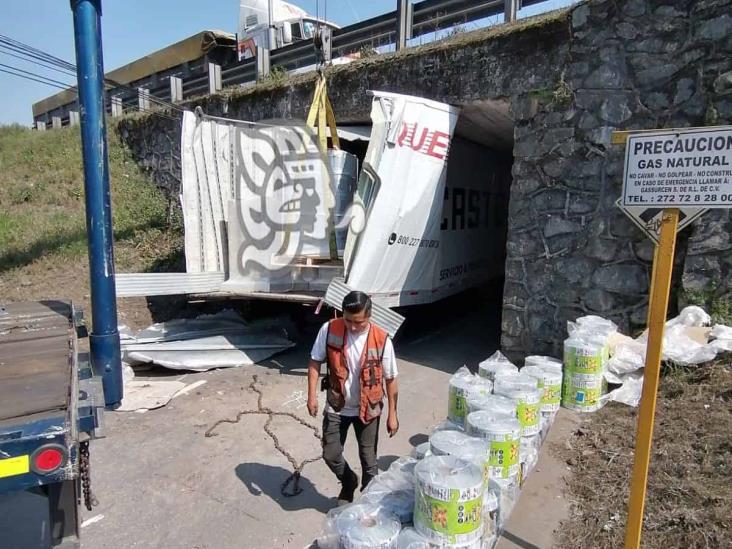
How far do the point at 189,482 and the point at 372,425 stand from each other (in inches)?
65.1

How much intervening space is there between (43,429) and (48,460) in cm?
12

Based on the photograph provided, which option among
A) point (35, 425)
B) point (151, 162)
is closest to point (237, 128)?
point (151, 162)

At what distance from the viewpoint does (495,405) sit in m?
3.44

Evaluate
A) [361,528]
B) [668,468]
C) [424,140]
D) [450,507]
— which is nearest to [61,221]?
[424,140]

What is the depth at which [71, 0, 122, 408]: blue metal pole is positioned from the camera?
15.6 feet

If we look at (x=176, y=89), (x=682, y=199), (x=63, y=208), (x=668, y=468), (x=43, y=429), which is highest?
(x=176, y=89)

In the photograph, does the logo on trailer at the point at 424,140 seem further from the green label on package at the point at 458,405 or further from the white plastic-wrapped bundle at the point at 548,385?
the green label on package at the point at 458,405

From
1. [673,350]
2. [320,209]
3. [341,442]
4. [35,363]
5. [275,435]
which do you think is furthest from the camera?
[320,209]

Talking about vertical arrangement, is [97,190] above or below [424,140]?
below

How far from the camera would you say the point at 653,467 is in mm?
3617

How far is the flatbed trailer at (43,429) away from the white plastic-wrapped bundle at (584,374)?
3.97 m

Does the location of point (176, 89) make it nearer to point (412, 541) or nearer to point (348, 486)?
point (348, 486)

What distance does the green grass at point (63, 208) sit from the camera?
10.2m

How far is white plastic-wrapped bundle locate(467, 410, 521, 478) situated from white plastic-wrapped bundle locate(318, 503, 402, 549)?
0.82 metres
